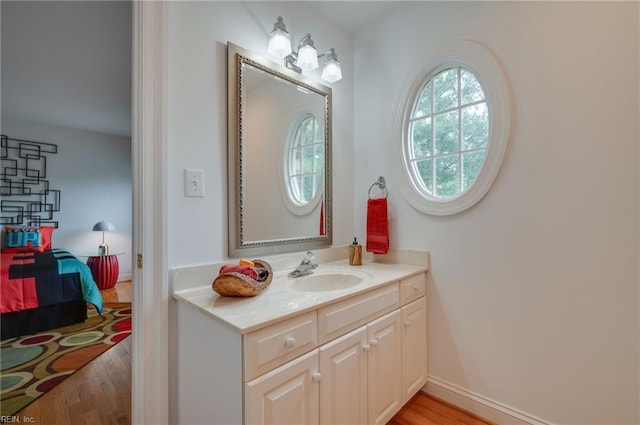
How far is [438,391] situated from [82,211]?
5.30 meters

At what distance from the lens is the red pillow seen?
11.6 feet

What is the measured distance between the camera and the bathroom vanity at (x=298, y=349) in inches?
34.4

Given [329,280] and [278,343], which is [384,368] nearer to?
[329,280]

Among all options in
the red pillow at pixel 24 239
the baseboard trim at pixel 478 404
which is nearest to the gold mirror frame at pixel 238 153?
the baseboard trim at pixel 478 404

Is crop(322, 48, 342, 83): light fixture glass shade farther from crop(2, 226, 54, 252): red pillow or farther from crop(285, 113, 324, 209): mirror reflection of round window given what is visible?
crop(2, 226, 54, 252): red pillow

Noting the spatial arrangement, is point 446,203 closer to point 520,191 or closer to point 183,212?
point 520,191

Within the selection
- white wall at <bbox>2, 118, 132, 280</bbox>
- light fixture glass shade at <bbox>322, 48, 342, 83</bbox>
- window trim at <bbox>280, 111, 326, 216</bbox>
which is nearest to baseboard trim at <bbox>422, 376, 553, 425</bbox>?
window trim at <bbox>280, 111, 326, 216</bbox>

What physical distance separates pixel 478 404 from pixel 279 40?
2.18 m

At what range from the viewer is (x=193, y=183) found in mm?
1255

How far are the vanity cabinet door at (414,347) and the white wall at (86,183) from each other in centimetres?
495

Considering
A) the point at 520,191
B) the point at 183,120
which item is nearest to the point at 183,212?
the point at 183,120

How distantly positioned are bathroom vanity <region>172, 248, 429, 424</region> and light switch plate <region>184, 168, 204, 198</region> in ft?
1.10

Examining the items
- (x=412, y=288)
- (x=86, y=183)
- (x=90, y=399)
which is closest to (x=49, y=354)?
(x=90, y=399)

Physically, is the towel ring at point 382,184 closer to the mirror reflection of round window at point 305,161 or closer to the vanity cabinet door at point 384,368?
the mirror reflection of round window at point 305,161
